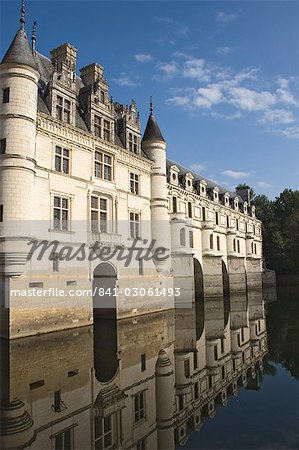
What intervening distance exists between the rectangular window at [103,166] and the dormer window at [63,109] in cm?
262

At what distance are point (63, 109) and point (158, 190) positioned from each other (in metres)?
8.83

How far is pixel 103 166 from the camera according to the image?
2056 cm

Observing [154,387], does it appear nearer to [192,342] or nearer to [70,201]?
[192,342]

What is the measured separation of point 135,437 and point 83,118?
17.2m

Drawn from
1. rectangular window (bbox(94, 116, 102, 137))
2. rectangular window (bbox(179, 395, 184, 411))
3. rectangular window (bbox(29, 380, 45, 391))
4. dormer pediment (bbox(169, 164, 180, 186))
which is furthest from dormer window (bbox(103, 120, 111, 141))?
rectangular window (bbox(179, 395, 184, 411))

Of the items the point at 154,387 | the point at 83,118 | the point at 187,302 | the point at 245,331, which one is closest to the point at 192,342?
the point at 245,331

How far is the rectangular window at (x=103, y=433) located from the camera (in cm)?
670

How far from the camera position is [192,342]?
1530 centimetres

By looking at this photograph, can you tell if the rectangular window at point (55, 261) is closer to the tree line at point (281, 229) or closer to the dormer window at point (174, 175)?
the dormer window at point (174, 175)

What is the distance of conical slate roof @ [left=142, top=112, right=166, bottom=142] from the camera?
2531 centimetres

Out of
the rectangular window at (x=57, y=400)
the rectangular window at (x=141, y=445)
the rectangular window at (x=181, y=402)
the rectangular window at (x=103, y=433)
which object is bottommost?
the rectangular window at (x=181, y=402)

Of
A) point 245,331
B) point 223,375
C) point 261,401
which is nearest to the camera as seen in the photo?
point 261,401

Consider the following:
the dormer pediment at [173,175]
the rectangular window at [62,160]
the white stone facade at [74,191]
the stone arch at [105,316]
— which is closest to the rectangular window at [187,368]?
the stone arch at [105,316]

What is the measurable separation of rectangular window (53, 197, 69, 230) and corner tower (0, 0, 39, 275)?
1.78 m
